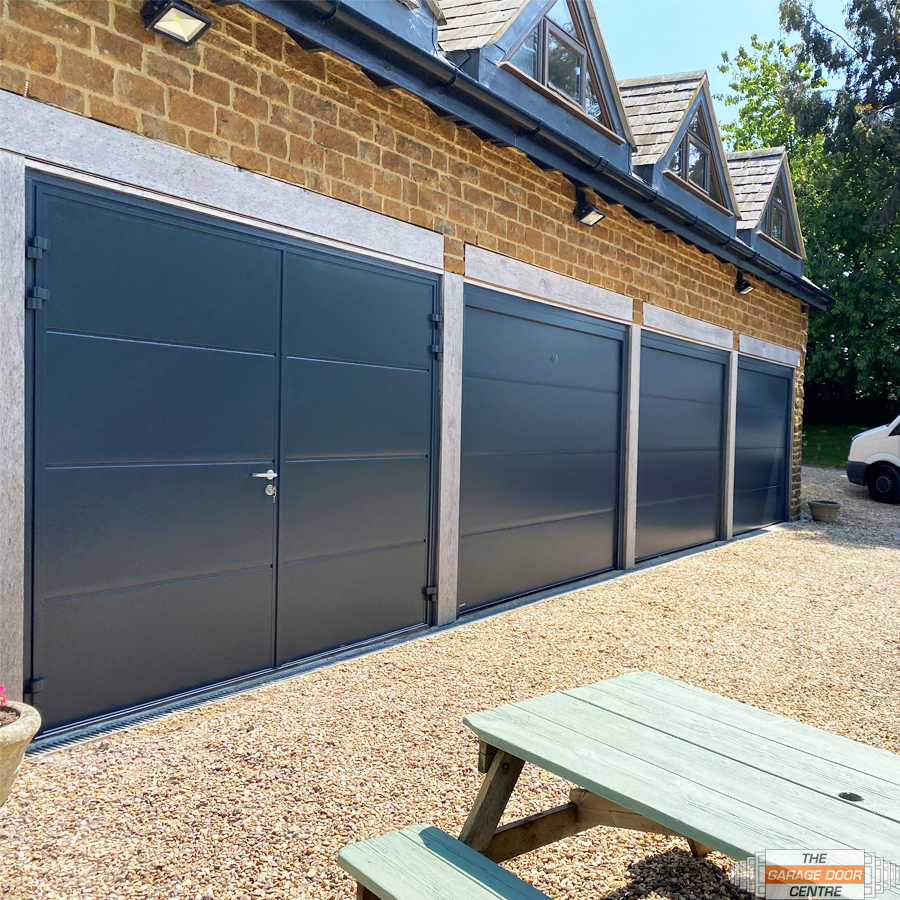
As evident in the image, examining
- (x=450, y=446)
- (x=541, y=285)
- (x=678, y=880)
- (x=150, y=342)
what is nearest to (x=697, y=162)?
(x=541, y=285)

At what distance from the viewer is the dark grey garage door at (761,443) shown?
1165cm

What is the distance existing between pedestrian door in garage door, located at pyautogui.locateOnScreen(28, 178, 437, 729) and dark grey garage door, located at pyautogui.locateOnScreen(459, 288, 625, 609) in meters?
0.74

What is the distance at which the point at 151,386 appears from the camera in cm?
417

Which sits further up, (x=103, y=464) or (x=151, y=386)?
(x=151, y=386)

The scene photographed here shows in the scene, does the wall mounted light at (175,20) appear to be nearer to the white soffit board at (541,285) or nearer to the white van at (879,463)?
the white soffit board at (541,285)

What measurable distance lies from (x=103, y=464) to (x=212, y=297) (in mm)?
1078

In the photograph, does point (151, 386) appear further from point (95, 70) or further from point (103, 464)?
point (95, 70)

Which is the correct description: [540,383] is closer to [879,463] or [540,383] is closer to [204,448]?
[204,448]

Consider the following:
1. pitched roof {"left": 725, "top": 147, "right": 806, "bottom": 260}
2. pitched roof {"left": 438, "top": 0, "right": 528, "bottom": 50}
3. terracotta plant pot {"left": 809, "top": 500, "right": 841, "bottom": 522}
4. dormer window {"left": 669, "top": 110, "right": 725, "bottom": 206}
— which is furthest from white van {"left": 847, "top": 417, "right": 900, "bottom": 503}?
pitched roof {"left": 438, "top": 0, "right": 528, "bottom": 50}

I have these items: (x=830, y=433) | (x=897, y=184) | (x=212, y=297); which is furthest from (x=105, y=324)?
(x=830, y=433)

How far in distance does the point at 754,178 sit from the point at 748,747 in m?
11.9

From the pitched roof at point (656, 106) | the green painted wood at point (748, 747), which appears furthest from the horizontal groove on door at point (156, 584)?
the pitched roof at point (656, 106)

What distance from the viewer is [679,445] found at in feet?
32.4

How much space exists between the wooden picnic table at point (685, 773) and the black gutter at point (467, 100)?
11.9ft
